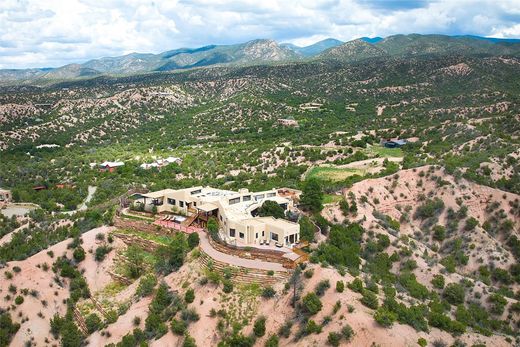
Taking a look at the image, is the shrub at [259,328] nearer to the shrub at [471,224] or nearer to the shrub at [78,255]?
the shrub at [78,255]

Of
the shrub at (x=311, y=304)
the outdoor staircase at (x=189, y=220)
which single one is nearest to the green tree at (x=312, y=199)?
the outdoor staircase at (x=189, y=220)

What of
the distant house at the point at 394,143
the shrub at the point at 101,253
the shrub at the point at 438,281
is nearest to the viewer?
the shrub at the point at 438,281

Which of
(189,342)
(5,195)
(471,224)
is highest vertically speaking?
(189,342)

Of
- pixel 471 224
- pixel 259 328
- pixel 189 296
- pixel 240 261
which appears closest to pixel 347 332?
pixel 259 328

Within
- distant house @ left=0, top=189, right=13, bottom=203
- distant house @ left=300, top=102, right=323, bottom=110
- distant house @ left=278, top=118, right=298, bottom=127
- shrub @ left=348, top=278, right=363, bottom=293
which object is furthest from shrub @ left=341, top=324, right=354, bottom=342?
distant house @ left=300, top=102, right=323, bottom=110

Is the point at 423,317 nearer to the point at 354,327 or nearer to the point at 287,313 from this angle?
the point at 354,327

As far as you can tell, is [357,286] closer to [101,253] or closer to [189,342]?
[189,342]
